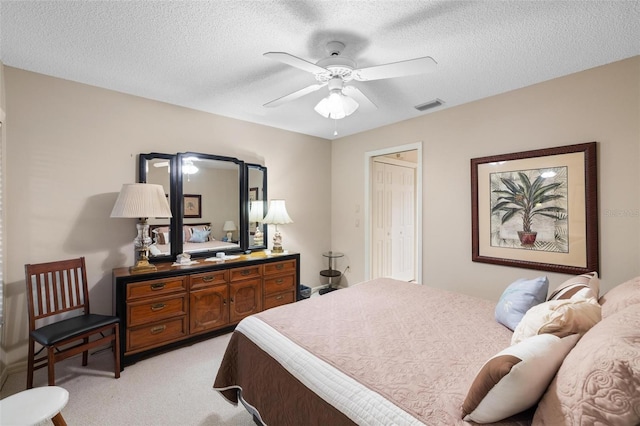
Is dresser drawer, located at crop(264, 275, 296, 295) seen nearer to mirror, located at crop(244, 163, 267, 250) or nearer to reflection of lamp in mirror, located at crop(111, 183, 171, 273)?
mirror, located at crop(244, 163, 267, 250)

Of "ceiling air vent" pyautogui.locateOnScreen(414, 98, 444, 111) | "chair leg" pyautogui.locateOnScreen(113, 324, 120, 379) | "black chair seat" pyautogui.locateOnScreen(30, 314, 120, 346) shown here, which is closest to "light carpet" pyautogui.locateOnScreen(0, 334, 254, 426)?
"chair leg" pyautogui.locateOnScreen(113, 324, 120, 379)

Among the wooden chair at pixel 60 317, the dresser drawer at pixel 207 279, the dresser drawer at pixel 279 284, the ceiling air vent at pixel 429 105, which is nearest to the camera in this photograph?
the wooden chair at pixel 60 317

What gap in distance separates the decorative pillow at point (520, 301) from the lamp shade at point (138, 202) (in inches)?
111

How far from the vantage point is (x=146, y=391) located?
2.09 m

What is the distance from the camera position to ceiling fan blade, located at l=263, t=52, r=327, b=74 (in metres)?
1.60

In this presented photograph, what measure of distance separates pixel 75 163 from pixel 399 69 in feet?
9.57

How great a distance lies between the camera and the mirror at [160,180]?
9.46 feet

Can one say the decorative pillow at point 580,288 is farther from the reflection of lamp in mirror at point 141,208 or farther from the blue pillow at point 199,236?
the blue pillow at point 199,236

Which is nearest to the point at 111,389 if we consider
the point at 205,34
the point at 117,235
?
the point at 117,235

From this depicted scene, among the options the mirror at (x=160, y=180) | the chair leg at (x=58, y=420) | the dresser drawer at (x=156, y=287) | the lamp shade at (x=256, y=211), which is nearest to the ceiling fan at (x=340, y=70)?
the mirror at (x=160, y=180)

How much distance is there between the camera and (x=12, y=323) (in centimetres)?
231

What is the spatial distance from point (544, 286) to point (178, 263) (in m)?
3.10

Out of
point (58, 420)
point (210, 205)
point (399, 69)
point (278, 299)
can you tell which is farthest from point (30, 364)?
point (399, 69)

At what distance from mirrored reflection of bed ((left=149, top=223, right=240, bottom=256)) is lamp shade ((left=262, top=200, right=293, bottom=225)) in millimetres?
534
